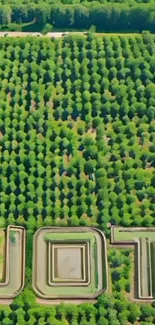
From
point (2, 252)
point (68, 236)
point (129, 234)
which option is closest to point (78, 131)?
point (68, 236)

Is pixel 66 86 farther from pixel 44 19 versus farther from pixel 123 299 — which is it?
pixel 123 299

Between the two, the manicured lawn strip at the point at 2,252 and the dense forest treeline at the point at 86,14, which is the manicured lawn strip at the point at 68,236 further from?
the dense forest treeline at the point at 86,14

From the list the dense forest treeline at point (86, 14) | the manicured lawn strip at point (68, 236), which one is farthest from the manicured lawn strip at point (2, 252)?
the dense forest treeline at point (86, 14)

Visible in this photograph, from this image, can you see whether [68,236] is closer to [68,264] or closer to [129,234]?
[68,264]

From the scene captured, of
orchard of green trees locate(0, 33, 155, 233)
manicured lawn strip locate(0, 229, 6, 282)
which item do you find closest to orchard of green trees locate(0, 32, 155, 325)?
orchard of green trees locate(0, 33, 155, 233)

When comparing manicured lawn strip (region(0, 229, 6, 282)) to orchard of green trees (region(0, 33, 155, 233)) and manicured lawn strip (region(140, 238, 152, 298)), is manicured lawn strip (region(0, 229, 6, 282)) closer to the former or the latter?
orchard of green trees (region(0, 33, 155, 233))
